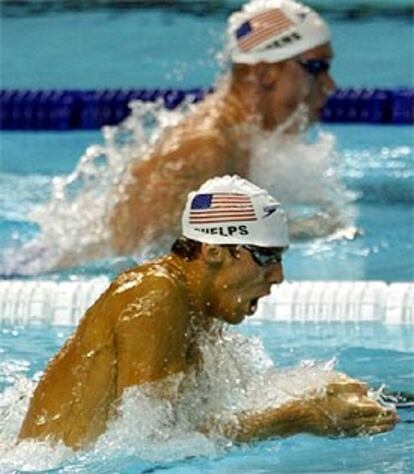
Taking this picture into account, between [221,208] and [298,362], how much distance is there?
1.27m

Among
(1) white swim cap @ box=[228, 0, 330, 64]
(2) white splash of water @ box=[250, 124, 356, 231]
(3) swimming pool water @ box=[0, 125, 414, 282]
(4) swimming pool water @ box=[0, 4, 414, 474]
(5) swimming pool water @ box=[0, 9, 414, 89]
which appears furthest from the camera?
(5) swimming pool water @ box=[0, 9, 414, 89]

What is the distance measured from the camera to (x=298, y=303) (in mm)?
4582

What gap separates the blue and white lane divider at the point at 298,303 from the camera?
455 cm

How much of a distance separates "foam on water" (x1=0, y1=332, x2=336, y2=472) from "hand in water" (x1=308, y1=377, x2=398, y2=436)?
0.04m

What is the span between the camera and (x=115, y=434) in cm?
299

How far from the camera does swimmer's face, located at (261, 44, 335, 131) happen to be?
15.6 feet

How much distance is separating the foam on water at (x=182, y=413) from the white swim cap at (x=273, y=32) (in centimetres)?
171

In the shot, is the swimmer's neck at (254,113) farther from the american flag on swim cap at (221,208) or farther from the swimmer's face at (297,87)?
the american flag on swim cap at (221,208)

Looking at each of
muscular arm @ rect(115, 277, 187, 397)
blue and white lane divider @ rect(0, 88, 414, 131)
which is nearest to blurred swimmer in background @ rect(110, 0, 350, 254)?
muscular arm @ rect(115, 277, 187, 397)

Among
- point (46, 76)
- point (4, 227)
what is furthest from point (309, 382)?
point (46, 76)

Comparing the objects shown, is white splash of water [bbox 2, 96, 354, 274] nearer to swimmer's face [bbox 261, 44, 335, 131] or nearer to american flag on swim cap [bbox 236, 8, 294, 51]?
swimmer's face [bbox 261, 44, 335, 131]

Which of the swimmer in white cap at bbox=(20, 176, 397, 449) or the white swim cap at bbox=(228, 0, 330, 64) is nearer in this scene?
the swimmer in white cap at bbox=(20, 176, 397, 449)

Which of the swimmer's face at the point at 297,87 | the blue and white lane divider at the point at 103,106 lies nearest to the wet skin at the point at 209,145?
the swimmer's face at the point at 297,87

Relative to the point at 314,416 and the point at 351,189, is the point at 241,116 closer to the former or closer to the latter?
the point at 351,189
